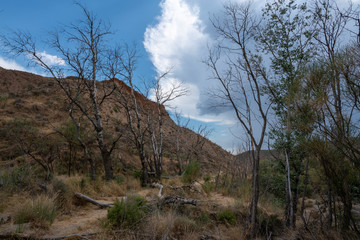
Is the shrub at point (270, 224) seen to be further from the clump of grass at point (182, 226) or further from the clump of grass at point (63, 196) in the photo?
the clump of grass at point (63, 196)

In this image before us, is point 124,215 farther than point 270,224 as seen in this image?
No

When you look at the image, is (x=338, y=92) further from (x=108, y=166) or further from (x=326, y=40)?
(x=108, y=166)

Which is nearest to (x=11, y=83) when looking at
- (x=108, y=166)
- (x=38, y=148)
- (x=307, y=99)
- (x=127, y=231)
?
(x=38, y=148)

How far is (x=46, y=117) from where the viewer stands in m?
18.8

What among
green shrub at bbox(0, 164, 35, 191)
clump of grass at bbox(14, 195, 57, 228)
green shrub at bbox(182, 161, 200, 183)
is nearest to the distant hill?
green shrub at bbox(182, 161, 200, 183)

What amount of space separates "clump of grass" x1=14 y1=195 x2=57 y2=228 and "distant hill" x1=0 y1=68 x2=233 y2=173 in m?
8.49

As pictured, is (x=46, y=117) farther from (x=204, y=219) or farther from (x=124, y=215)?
(x=204, y=219)

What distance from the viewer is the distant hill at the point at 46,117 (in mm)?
13953

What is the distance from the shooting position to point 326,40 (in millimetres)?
6082

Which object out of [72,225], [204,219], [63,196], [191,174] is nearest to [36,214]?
[72,225]

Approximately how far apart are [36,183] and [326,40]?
971 cm

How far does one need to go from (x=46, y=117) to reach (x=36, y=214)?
17.2 m

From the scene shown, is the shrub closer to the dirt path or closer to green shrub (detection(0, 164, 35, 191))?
the dirt path


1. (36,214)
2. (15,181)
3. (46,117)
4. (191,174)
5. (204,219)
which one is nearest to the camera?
(36,214)
